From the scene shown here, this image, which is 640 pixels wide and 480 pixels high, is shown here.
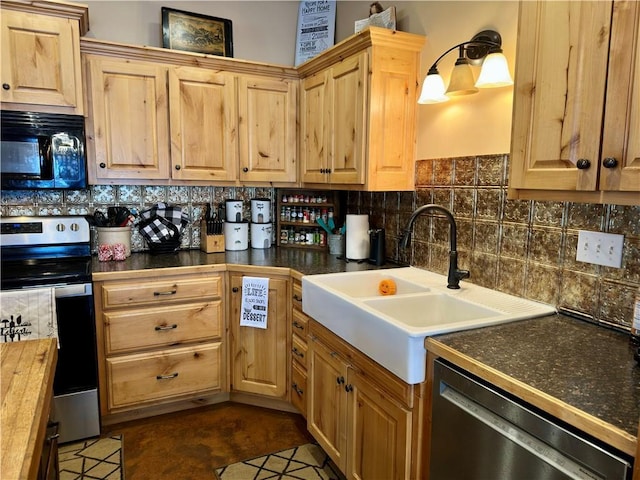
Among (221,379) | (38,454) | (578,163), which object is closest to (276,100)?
(221,379)

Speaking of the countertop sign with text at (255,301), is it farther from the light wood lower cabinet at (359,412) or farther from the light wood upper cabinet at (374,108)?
the light wood upper cabinet at (374,108)

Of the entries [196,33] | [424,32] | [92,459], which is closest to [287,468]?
[92,459]

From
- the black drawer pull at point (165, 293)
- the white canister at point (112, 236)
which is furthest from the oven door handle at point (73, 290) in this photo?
the white canister at point (112, 236)

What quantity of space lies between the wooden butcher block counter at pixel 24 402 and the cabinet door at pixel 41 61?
5.21ft

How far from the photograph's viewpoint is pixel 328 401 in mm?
1990

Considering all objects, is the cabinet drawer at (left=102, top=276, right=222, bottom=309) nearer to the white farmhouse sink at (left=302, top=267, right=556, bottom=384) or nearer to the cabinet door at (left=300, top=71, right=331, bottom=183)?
the white farmhouse sink at (left=302, top=267, right=556, bottom=384)

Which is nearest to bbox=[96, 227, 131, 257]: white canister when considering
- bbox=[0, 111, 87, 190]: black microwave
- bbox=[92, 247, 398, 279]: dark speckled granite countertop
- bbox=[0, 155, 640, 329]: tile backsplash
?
bbox=[92, 247, 398, 279]: dark speckled granite countertop

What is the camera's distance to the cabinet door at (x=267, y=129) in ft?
9.41

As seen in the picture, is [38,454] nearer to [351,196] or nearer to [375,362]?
[375,362]

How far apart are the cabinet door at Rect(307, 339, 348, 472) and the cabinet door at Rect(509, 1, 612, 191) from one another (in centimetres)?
105

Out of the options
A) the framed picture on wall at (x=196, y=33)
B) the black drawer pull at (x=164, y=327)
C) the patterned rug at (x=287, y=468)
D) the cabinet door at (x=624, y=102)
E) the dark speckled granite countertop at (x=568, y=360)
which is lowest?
the patterned rug at (x=287, y=468)

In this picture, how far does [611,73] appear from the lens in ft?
3.59

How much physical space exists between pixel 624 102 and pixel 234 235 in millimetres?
2341

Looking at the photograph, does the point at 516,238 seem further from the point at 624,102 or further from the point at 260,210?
the point at 260,210
